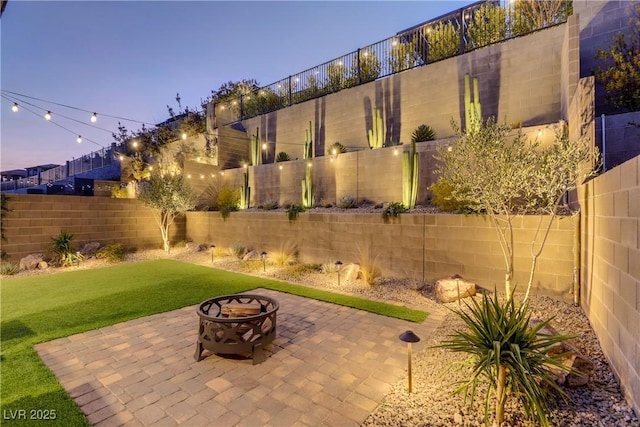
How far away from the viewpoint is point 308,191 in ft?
38.3

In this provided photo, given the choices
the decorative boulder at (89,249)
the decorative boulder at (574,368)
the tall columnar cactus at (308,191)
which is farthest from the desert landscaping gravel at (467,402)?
the decorative boulder at (89,249)

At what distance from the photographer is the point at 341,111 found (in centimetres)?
1410

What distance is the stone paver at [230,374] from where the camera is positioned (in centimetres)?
274

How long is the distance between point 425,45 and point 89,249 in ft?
54.0

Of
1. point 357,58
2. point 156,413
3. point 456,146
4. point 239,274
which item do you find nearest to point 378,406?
point 156,413

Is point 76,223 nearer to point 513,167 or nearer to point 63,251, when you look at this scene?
point 63,251

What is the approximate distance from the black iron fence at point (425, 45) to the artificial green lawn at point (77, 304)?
11.1m

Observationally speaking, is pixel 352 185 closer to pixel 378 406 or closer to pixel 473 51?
pixel 473 51

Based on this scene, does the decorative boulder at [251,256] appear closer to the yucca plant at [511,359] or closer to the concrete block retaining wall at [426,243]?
the concrete block retaining wall at [426,243]

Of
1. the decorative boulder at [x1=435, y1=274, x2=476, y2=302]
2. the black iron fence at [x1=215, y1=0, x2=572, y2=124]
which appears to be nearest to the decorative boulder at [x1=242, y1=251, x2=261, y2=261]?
the decorative boulder at [x1=435, y1=274, x2=476, y2=302]

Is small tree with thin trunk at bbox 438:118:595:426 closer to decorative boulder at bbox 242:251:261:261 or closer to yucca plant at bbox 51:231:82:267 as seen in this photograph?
decorative boulder at bbox 242:251:261:261

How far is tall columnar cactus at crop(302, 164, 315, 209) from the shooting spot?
11.6m

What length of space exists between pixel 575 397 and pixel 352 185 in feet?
29.6

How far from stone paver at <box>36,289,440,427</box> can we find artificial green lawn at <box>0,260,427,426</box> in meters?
0.18
